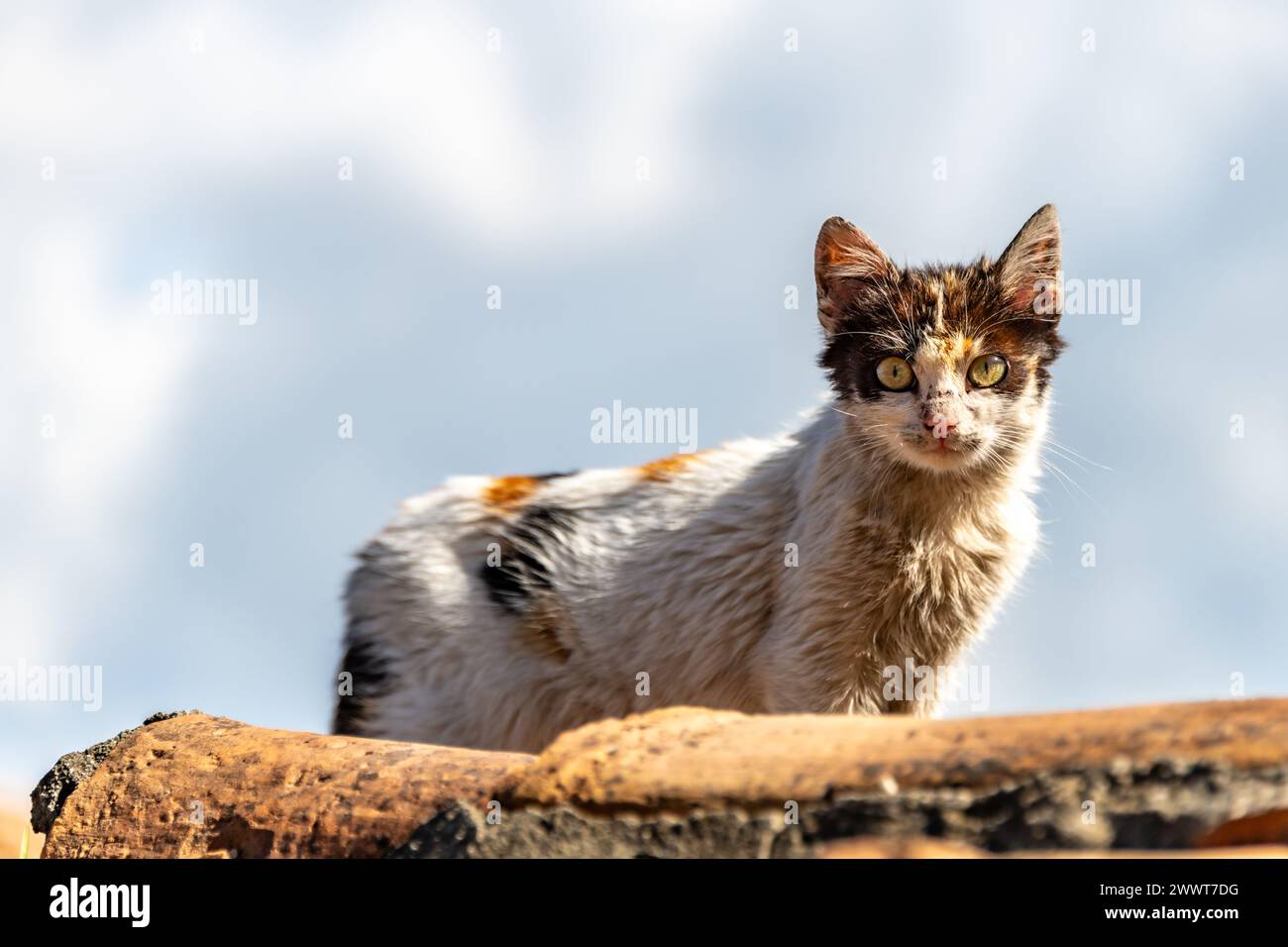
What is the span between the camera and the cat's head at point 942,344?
4.64 metres

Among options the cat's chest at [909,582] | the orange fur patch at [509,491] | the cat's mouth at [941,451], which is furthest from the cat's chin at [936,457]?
the orange fur patch at [509,491]

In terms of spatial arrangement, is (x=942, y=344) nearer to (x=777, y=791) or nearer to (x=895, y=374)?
(x=895, y=374)

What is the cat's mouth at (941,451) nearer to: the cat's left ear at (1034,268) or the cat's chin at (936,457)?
the cat's chin at (936,457)

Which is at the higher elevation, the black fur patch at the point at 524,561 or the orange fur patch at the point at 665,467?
the orange fur patch at the point at 665,467

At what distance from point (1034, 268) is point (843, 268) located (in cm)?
79

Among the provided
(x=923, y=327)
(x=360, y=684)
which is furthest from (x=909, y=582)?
(x=360, y=684)

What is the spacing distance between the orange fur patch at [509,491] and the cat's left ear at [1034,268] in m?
2.58

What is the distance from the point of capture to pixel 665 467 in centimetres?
614

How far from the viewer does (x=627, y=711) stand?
5617mm

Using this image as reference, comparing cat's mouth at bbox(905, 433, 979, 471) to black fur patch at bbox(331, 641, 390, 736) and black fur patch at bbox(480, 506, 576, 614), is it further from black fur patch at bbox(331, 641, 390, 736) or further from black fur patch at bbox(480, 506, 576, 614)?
black fur patch at bbox(331, 641, 390, 736)

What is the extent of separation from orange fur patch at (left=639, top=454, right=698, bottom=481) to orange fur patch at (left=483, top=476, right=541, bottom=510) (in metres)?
0.59

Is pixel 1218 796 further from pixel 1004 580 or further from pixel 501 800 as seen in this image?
pixel 1004 580
